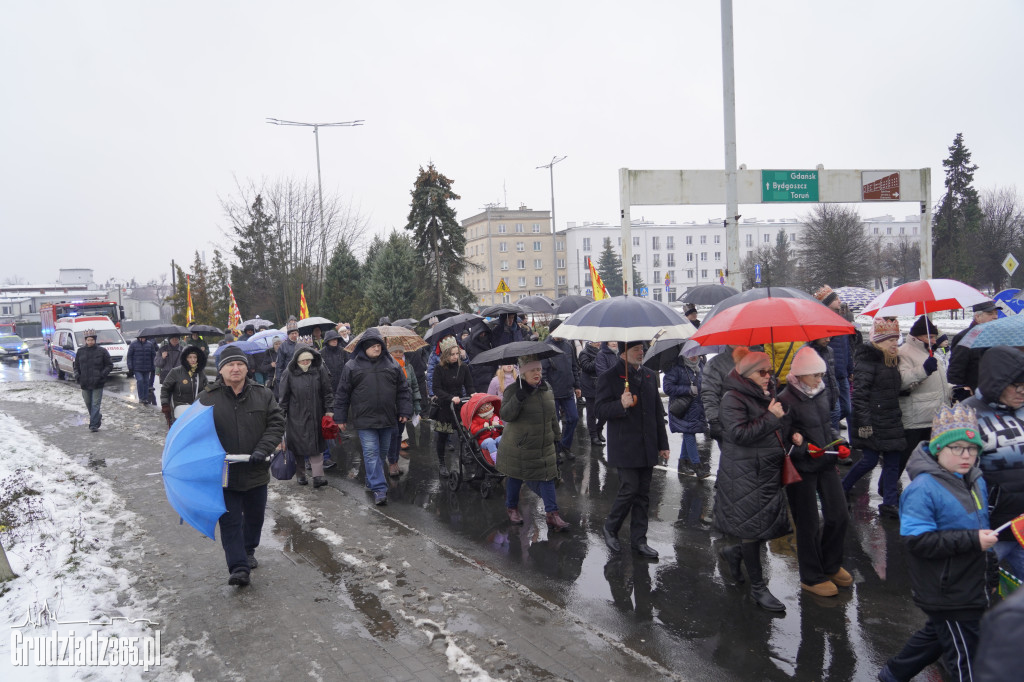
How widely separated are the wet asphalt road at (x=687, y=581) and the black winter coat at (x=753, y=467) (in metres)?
0.68

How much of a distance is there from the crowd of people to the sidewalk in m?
0.53

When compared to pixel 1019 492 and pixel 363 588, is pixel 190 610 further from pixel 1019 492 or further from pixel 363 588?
→ pixel 1019 492

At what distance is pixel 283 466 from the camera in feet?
→ 25.1

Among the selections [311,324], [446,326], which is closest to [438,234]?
[311,324]

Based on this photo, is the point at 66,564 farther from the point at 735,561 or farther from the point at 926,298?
the point at 926,298

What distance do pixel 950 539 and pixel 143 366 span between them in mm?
18852

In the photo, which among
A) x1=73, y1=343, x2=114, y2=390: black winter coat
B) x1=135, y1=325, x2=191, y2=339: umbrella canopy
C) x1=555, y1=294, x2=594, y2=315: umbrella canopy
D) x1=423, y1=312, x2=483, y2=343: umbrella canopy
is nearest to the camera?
x1=423, y1=312, x2=483, y2=343: umbrella canopy

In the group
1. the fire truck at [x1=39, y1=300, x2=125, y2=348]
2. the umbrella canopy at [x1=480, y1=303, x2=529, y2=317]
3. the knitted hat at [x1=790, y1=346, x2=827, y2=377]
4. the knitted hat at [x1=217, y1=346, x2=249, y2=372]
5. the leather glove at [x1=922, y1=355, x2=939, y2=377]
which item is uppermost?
the fire truck at [x1=39, y1=300, x2=125, y2=348]

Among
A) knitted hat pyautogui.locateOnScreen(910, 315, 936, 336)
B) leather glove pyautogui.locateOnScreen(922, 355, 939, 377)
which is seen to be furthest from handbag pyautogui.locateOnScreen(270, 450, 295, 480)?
knitted hat pyautogui.locateOnScreen(910, 315, 936, 336)

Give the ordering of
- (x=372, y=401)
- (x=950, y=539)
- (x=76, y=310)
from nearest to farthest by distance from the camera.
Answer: (x=950, y=539), (x=372, y=401), (x=76, y=310)

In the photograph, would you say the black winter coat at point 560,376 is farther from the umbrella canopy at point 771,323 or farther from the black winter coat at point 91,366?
the black winter coat at point 91,366

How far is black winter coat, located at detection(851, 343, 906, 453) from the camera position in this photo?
6.68m

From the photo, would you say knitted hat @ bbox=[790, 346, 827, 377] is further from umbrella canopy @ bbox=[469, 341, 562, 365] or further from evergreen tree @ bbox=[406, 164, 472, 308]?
evergreen tree @ bbox=[406, 164, 472, 308]

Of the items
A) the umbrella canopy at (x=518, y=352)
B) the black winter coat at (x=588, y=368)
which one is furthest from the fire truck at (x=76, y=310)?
the umbrella canopy at (x=518, y=352)
